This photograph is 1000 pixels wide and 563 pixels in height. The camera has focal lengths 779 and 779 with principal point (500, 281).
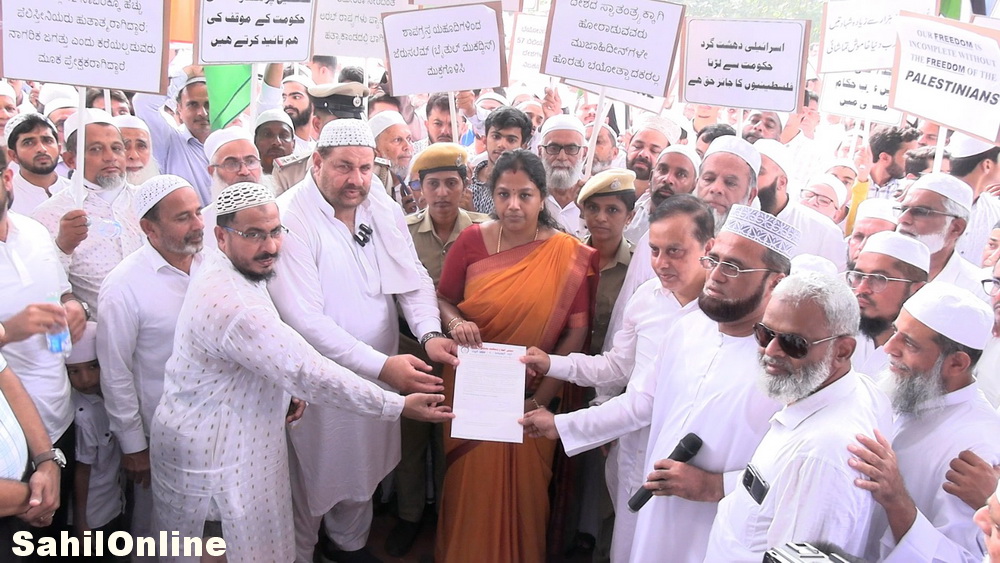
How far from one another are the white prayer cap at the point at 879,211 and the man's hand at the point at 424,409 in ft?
7.29

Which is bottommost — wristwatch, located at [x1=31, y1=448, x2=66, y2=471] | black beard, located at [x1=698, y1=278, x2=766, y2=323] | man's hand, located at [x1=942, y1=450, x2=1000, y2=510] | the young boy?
the young boy

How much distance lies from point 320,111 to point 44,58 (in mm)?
2388

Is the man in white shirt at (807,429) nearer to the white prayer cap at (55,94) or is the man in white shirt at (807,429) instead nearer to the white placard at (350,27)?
the white placard at (350,27)

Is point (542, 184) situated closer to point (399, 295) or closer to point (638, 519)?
point (399, 295)

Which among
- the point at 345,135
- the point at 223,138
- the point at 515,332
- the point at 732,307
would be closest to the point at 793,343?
the point at 732,307

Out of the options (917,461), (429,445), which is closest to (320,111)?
(429,445)

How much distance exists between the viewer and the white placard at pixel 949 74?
367 cm

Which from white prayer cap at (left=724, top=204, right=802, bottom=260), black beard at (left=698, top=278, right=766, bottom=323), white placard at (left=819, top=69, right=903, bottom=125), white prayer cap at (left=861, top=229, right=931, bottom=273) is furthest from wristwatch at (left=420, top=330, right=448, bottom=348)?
white placard at (left=819, top=69, right=903, bottom=125)

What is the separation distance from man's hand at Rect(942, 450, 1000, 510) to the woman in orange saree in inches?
62.7

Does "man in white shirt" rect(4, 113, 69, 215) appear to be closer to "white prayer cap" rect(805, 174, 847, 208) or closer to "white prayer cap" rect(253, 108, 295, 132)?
"white prayer cap" rect(253, 108, 295, 132)

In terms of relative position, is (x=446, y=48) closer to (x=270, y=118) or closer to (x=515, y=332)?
(x=270, y=118)

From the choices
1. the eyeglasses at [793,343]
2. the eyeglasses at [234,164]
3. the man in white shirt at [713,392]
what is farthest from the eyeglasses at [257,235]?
the eyeglasses at [793,343]

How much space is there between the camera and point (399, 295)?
3.56 m

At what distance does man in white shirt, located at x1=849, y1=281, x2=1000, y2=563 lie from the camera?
2037 millimetres
